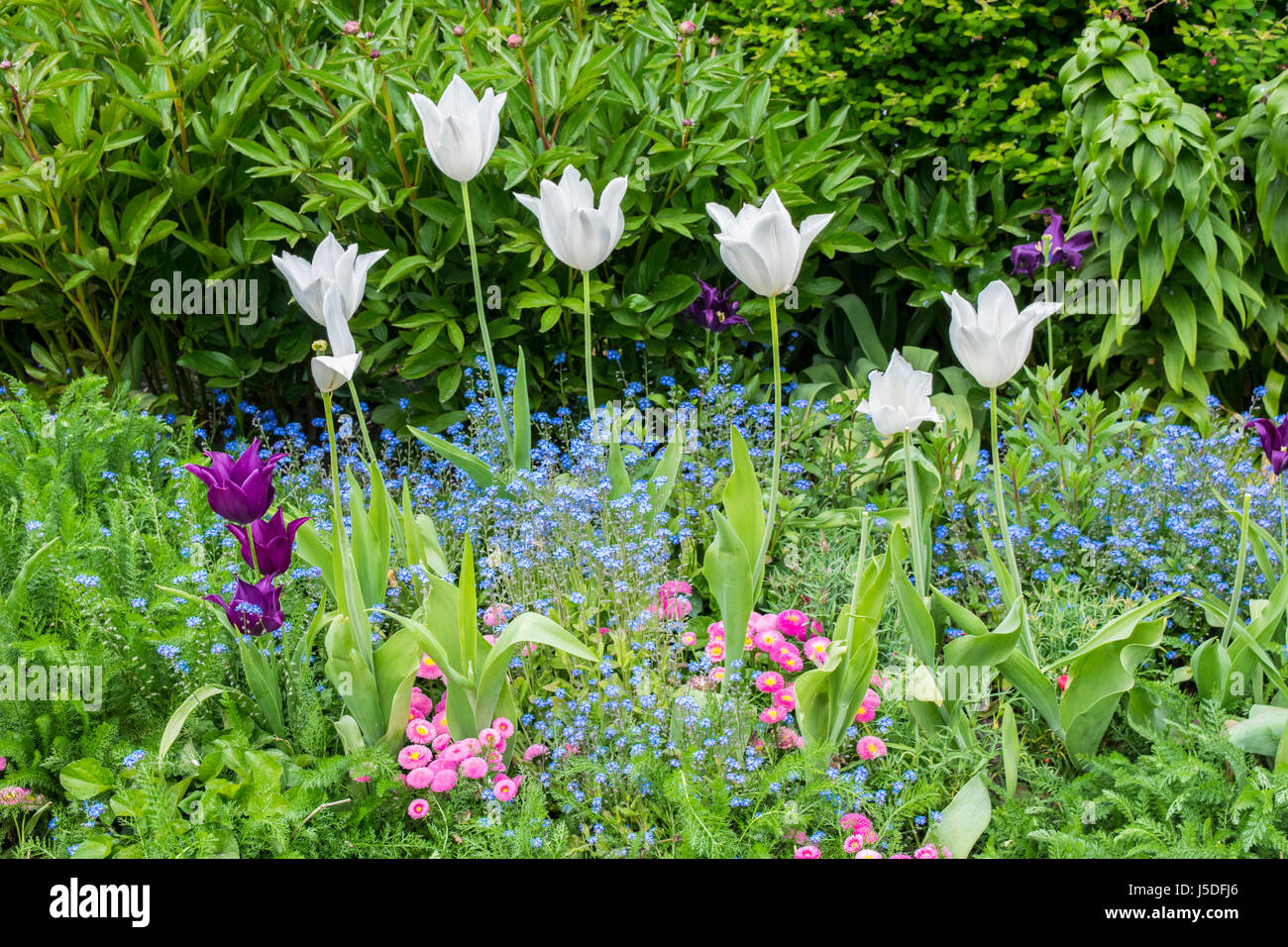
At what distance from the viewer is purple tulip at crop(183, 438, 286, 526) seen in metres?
1.96

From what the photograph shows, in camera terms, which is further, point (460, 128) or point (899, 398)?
point (460, 128)

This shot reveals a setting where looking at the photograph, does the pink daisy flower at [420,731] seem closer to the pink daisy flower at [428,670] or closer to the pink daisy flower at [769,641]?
the pink daisy flower at [428,670]

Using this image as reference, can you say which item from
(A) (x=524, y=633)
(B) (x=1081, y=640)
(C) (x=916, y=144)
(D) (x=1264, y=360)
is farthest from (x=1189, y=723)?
(C) (x=916, y=144)

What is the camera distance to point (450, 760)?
7.10 feet

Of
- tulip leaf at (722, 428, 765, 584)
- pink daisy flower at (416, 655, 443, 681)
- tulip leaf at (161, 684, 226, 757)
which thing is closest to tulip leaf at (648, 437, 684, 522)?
tulip leaf at (722, 428, 765, 584)

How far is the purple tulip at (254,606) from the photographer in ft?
6.91

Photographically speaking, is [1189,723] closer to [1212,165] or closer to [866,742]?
[866,742]

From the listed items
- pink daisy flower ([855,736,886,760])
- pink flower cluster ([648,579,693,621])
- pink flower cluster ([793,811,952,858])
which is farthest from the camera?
pink flower cluster ([648,579,693,621])

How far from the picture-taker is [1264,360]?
397 cm

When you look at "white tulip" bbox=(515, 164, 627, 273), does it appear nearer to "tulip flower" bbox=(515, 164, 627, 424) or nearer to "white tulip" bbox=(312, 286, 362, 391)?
"tulip flower" bbox=(515, 164, 627, 424)

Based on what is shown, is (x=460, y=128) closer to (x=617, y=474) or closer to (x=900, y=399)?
(x=617, y=474)

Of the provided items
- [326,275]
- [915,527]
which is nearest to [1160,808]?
[915,527]

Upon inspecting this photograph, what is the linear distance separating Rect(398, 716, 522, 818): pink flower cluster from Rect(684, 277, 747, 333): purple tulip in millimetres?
1641

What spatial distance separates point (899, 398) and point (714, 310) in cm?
149
